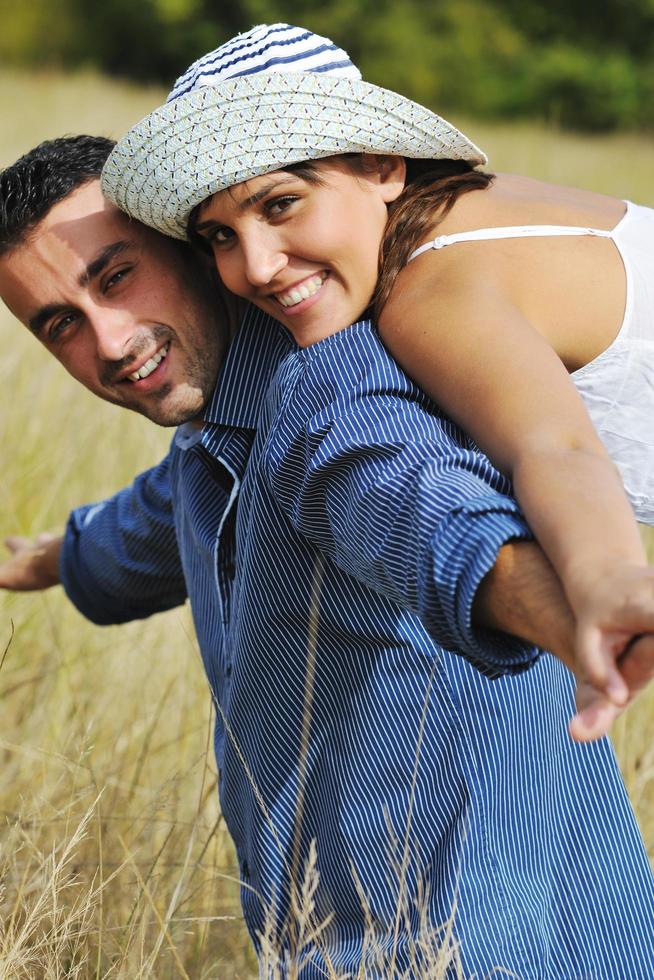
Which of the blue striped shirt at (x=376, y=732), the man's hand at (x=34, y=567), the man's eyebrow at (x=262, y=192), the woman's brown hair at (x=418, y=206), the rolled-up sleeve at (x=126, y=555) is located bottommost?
the man's hand at (x=34, y=567)

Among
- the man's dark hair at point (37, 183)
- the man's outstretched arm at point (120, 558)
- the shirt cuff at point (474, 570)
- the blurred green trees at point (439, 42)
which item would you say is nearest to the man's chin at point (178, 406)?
the man's dark hair at point (37, 183)

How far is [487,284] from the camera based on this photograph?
1.96 meters

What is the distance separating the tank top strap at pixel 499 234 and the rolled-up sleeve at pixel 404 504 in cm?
34

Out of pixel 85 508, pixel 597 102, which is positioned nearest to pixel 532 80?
pixel 597 102

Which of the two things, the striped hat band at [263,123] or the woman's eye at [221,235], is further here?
the woman's eye at [221,235]

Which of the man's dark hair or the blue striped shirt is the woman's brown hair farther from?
the man's dark hair

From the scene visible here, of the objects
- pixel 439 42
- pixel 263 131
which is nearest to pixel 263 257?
pixel 263 131

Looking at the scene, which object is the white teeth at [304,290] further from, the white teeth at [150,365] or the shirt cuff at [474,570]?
the shirt cuff at [474,570]

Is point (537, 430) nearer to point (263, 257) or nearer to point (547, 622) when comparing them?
point (547, 622)

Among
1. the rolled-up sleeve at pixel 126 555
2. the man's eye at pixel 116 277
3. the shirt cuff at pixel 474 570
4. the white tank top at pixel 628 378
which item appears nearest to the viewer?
the shirt cuff at pixel 474 570

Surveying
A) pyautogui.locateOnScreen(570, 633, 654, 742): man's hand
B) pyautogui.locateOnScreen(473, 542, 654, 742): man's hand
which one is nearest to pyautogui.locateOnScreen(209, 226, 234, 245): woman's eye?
pyautogui.locateOnScreen(473, 542, 654, 742): man's hand

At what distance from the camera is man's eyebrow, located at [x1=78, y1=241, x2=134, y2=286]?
8.65 ft

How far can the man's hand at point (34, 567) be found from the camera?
3.55 meters

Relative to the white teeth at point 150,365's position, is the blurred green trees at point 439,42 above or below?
below
